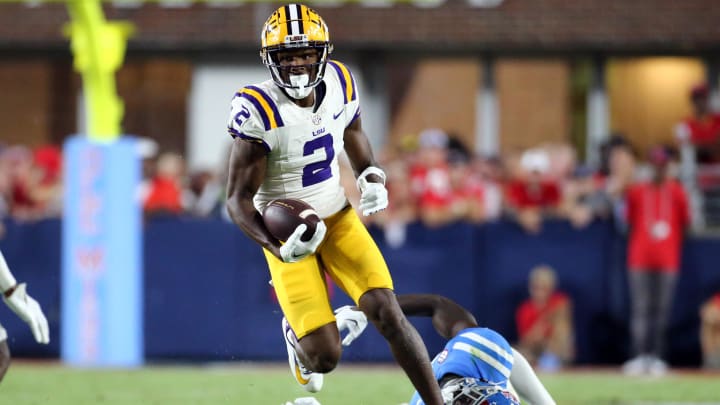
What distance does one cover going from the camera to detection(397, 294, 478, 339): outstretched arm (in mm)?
5902

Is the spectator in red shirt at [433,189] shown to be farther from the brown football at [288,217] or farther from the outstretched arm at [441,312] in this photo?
the brown football at [288,217]

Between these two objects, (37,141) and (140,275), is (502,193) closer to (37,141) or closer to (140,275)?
(140,275)

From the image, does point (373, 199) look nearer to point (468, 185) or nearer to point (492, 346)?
point (492, 346)

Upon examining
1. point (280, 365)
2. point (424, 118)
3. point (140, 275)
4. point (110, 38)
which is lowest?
point (280, 365)

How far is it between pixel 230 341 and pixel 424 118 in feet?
16.9

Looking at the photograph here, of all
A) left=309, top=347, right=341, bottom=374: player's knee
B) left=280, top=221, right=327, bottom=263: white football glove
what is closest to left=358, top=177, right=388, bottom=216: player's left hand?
left=280, top=221, right=327, bottom=263: white football glove

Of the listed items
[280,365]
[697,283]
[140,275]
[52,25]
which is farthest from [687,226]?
[52,25]

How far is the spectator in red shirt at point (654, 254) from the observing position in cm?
1020

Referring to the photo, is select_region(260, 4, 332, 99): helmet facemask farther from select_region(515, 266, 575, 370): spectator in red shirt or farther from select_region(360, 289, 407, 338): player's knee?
select_region(515, 266, 575, 370): spectator in red shirt

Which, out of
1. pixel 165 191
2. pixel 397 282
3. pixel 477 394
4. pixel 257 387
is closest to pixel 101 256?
pixel 165 191

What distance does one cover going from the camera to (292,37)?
5.83m

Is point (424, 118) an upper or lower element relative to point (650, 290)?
upper

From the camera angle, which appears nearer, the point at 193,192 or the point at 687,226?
the point at 687,226

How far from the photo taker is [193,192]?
1236cm
